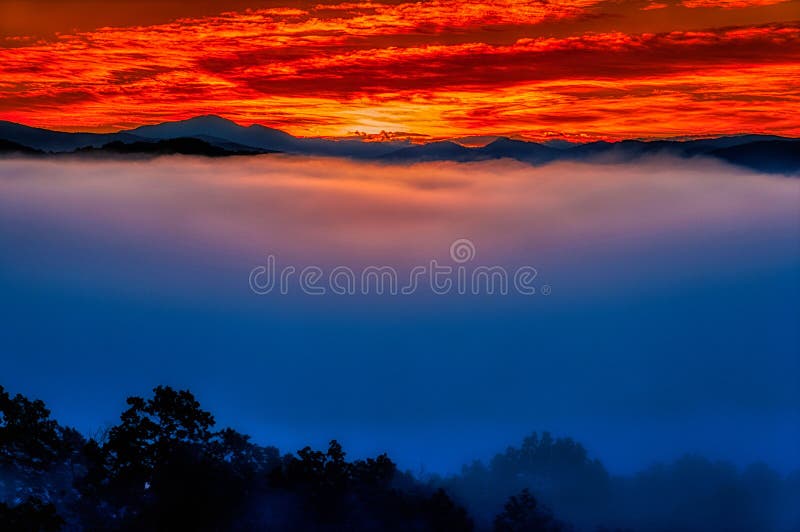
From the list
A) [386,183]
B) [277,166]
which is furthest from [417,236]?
[277,166]

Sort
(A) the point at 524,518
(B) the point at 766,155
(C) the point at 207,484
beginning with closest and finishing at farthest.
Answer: (C) the point at 207,484
(A) the point at 524,518
(B) the point at 766,155

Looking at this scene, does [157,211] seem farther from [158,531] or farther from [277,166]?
[158,531]

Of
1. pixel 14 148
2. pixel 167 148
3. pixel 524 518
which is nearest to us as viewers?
pixel 524 518

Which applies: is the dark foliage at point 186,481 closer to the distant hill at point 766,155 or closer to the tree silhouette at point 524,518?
the tree silhouette at point 524,518

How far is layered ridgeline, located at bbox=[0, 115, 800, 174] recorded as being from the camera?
17.1 metres

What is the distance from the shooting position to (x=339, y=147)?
1764cm

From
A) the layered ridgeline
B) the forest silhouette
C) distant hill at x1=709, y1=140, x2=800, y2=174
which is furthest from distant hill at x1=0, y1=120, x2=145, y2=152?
distant hill at x1=709, y1=140, x2=800, y2=174

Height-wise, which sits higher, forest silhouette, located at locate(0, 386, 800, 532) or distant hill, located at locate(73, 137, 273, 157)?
distant hill, located at locate(73, 137, 273, 157)

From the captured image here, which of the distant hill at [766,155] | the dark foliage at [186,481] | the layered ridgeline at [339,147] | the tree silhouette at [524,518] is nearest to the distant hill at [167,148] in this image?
the layered ridgeline at [339,147]

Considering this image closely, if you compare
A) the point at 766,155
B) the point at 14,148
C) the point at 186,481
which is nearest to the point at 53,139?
the point at 14,148

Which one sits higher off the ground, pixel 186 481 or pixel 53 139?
pixel 53 139

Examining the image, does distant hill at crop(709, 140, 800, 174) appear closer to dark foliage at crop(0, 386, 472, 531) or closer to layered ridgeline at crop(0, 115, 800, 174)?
layered ridgeline at crop(0, 115, 800, 174)

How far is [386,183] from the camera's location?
19.4 meters

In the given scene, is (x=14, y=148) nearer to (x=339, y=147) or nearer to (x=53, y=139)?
(x=53, y=139)
